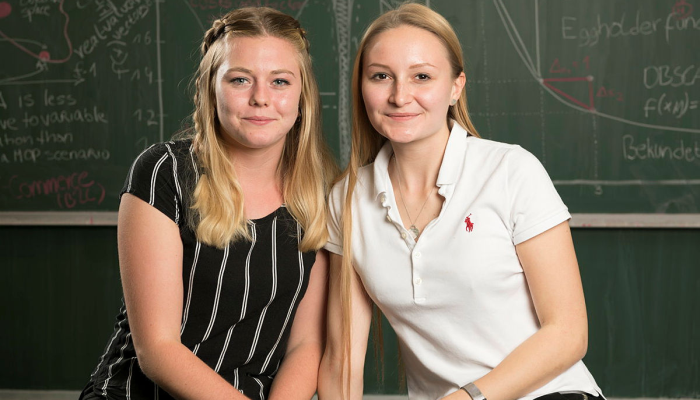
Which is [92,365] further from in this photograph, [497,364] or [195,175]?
[497,364]

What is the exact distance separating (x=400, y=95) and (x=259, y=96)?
33cm

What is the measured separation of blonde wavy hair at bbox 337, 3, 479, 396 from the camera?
177 cm

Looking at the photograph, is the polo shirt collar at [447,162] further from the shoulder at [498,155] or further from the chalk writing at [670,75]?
the chalk writing at [670,75]

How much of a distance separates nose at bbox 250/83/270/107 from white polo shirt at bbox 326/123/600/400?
392mm

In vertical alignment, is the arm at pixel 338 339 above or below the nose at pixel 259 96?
below

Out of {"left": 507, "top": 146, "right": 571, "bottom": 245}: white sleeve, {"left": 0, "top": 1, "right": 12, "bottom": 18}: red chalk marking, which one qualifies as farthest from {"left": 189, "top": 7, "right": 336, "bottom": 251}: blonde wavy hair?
{"left": 0, "top": 1, "right": 12, "bottom": 18}: red chalk marking

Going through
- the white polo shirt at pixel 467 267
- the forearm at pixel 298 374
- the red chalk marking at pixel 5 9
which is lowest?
the forearm at pixel 298 374

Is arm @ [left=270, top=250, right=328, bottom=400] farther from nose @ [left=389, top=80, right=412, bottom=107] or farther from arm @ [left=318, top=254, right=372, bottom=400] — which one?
nose @ [left=389, top=80, right=412, bottom=107]

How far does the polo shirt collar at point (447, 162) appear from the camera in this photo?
1.74 m

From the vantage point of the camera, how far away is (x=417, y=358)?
1.77 m

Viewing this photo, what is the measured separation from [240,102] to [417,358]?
754mm

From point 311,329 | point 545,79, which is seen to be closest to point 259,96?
point 311,329

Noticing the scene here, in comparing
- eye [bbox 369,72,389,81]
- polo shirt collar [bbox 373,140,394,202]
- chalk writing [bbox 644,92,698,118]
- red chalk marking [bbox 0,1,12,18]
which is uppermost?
red chalk marking [bbox 0,1,12,18]

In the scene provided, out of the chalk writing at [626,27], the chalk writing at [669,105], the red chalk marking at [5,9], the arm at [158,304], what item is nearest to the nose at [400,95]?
the arm at [158,304]
